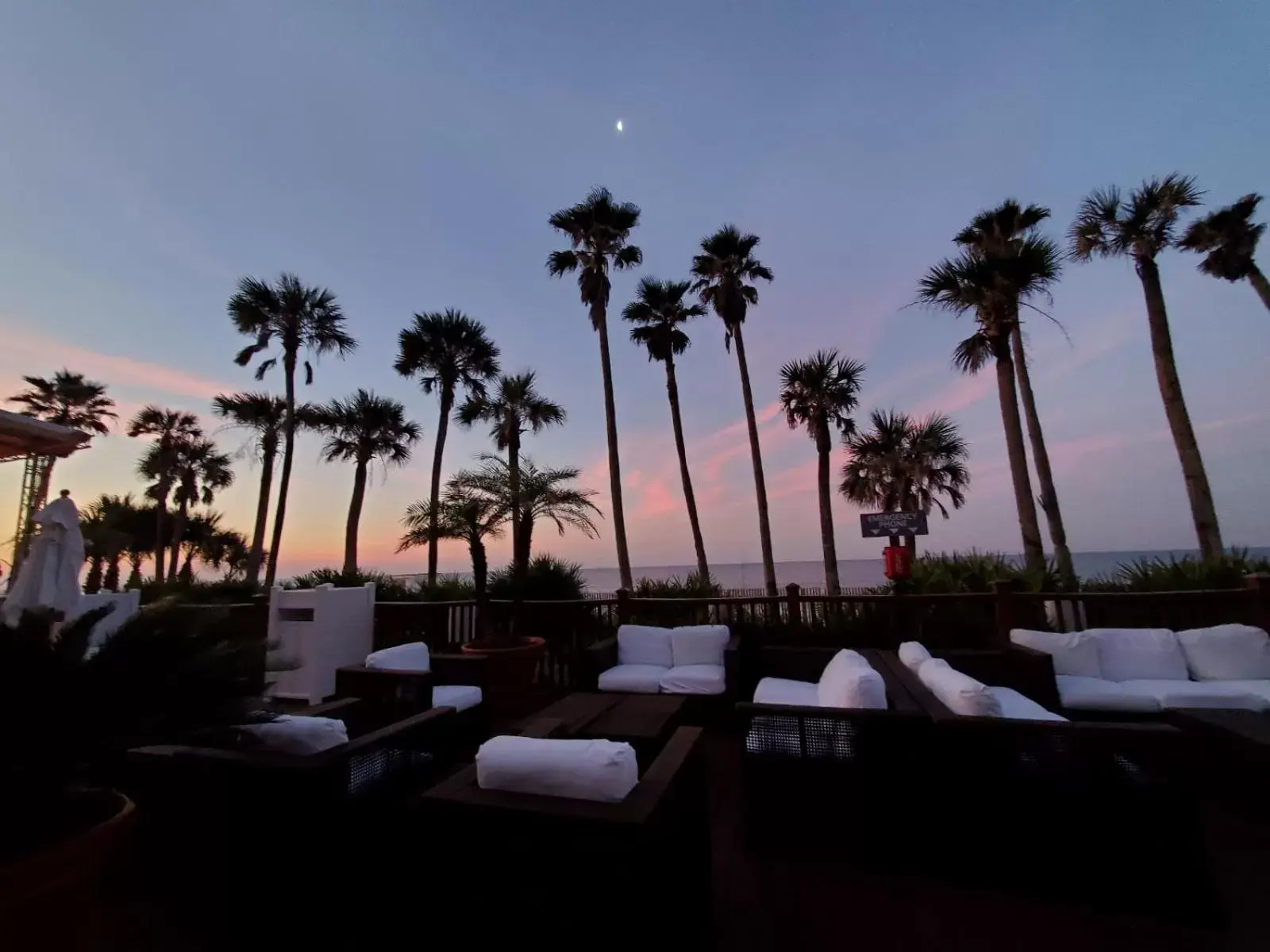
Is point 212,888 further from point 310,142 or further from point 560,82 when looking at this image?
point 560,82

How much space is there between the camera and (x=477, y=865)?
1.49m

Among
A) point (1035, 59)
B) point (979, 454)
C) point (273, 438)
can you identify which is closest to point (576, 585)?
point (1035, 59)

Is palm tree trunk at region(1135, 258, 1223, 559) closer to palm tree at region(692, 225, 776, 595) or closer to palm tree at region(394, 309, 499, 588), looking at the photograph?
palm tree at region(692, 225, 776, 595)

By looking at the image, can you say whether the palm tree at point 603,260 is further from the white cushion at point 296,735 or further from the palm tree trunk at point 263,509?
the white cushion at point 296,735

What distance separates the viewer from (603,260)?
38.3 ft

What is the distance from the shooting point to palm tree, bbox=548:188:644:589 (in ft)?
37.0

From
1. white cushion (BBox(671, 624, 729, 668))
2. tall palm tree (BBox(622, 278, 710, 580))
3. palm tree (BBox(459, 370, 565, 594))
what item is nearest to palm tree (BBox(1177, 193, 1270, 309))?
tall palm tree (BBox(622, 278, 710, 580))

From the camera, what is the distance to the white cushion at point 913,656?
298cm

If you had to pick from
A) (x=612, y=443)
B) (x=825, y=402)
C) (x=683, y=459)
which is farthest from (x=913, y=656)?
(x=825, y=402)

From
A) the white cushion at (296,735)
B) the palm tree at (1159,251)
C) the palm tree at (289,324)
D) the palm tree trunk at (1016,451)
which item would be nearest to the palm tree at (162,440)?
the palm tree at (289,324)

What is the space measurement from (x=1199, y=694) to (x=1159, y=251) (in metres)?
9.57

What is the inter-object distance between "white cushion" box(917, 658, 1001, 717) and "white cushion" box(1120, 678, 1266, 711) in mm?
1705

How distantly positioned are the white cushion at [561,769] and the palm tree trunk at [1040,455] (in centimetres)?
1081

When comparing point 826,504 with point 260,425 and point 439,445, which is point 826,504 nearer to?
point 439,445
